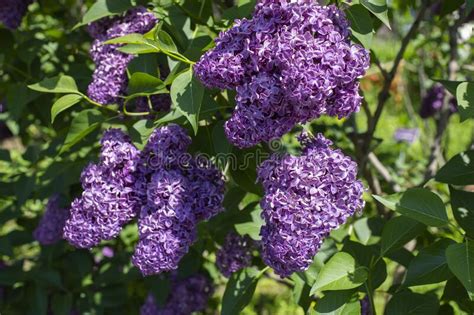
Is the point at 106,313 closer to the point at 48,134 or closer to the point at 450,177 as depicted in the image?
the point at 48,134

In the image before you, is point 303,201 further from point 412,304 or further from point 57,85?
point 57,85

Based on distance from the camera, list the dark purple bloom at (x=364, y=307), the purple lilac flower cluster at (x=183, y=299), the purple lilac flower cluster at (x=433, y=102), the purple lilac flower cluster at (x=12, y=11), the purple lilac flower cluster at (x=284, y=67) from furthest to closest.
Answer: the purple lilac flower cluster at (x=433, y=102) < the purple lilac flower cluster at (x=183, y=299) < the purple lilac flower cluster at (x=12, y=11) < the dark purple bloom at (x=364, y=307) < the purple lilac flower cluster at (x=284, y=67)

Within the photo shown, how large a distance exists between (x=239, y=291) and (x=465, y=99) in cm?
79

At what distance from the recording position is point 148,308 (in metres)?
2.27

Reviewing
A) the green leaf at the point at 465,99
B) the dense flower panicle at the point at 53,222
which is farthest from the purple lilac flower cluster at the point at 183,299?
the green leaf at the point at 465,99

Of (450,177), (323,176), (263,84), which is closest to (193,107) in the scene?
(263,84)

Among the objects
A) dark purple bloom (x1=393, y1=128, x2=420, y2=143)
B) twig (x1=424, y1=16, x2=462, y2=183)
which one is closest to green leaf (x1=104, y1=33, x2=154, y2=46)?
twig (x1=424, y1=16, x2=462, y2=183)

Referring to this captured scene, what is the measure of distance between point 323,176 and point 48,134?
2048 millimetres

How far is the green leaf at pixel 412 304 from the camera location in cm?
158

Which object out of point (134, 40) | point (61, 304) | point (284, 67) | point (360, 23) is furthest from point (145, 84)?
point (61, 304)

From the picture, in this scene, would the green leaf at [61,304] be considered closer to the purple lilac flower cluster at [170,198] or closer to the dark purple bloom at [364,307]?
the purple lilac flower cluster at [170,198]

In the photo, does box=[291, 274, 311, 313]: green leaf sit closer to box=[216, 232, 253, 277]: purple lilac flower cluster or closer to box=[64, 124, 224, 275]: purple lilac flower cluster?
box=[216, 232, 253, 277]: purple lilac flower cluster

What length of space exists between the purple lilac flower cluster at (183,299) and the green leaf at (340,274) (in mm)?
867

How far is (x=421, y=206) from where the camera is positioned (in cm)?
146
